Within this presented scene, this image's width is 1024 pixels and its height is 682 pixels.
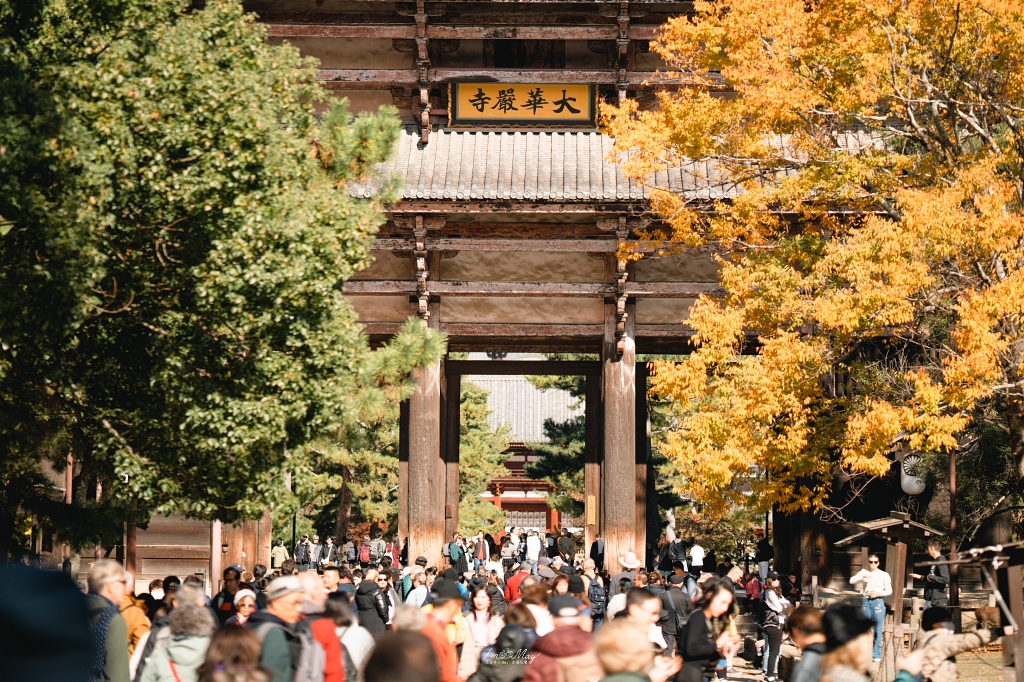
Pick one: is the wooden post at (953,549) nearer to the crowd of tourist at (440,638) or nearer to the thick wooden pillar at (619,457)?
the thick wooden pillar at (619,457)

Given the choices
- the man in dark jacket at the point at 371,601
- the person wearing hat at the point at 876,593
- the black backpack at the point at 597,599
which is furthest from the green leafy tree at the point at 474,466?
the man in dark jacket at the point at 371,601

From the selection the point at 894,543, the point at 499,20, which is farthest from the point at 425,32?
the point at 894,543

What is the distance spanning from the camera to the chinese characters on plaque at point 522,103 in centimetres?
1989

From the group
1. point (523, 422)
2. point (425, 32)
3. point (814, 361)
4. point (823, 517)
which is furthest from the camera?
point (523, 422)

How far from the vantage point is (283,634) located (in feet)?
21.5

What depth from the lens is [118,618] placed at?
23.7 ft

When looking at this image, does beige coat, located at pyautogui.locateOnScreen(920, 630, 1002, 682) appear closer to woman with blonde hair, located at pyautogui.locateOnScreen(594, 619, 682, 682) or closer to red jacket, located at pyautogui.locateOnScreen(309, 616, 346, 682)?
woman with blonde hair, located at pyautogui.locateOnScreen(594, 619, 682, 682)

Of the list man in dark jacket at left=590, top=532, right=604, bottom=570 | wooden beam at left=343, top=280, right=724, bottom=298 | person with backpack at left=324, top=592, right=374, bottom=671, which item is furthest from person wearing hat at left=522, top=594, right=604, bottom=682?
wooden beam at left=343, top=280, right=724, bottom=298

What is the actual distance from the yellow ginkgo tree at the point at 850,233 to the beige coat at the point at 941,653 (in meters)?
4.96

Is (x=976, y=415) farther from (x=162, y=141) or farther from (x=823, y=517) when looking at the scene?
(x=162, y=141)

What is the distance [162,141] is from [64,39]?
139 cm

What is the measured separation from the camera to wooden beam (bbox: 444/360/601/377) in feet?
70.9

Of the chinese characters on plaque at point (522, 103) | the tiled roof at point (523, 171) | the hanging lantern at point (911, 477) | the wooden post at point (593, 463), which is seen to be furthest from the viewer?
the wooden post at point (593, 463)

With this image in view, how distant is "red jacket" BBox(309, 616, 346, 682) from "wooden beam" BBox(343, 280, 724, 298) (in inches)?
465
